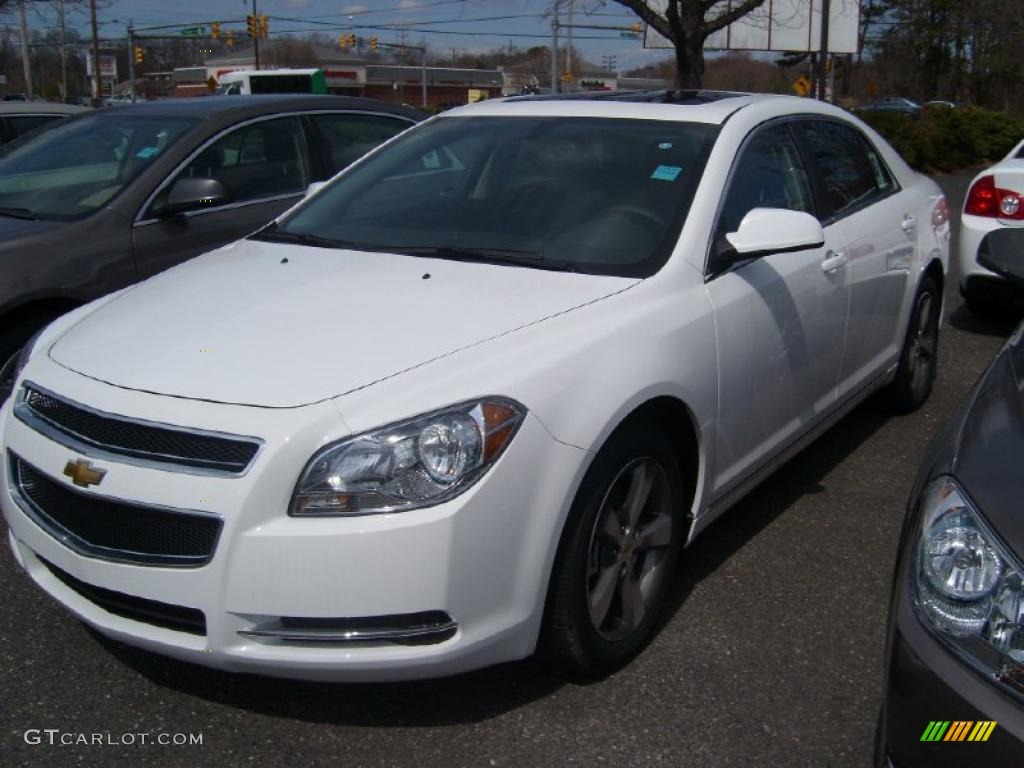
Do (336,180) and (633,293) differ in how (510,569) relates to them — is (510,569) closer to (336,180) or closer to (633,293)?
(633,293)

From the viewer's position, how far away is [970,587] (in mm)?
1933

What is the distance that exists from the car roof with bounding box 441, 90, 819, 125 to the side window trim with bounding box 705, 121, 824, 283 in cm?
10

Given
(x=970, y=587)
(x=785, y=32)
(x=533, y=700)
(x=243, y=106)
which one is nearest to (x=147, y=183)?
(x=243, y=106)

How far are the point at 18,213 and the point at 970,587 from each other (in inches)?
182

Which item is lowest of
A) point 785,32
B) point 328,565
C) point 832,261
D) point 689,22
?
point 328,565

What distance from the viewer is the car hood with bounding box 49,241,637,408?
2705 millimetres

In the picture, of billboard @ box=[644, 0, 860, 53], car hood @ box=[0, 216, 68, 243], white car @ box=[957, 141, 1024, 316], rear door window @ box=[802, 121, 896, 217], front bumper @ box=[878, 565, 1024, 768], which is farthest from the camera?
billboard @ box=[644, 0, 860, 53]

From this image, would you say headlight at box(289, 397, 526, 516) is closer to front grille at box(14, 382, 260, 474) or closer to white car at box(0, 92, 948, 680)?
white car at box(0, 92, 948, 680)

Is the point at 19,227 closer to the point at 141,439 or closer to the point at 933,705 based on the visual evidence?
the point at 141,439

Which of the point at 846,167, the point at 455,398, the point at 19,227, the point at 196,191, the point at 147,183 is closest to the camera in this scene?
the point at 455,398

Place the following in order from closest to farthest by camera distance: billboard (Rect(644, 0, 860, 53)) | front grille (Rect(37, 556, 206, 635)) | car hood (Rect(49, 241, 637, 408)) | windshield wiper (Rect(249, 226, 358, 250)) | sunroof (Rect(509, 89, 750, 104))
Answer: front grille (Rect(37, 556, 206, 635))
car hood (Rect(49, 241, 637, 408))
windshield wiper (Rect(249, 226, 358, 250))
sunroof (Rect(509, 89, 750, 104))
billboard (Rect(644, 0, 860, 53))

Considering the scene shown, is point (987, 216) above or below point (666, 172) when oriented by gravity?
below

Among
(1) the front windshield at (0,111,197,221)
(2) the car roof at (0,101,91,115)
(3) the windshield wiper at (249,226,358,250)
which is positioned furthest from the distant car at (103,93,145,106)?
(3) the windshield wiper at (249,226,358,250)

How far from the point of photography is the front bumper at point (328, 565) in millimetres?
2453
